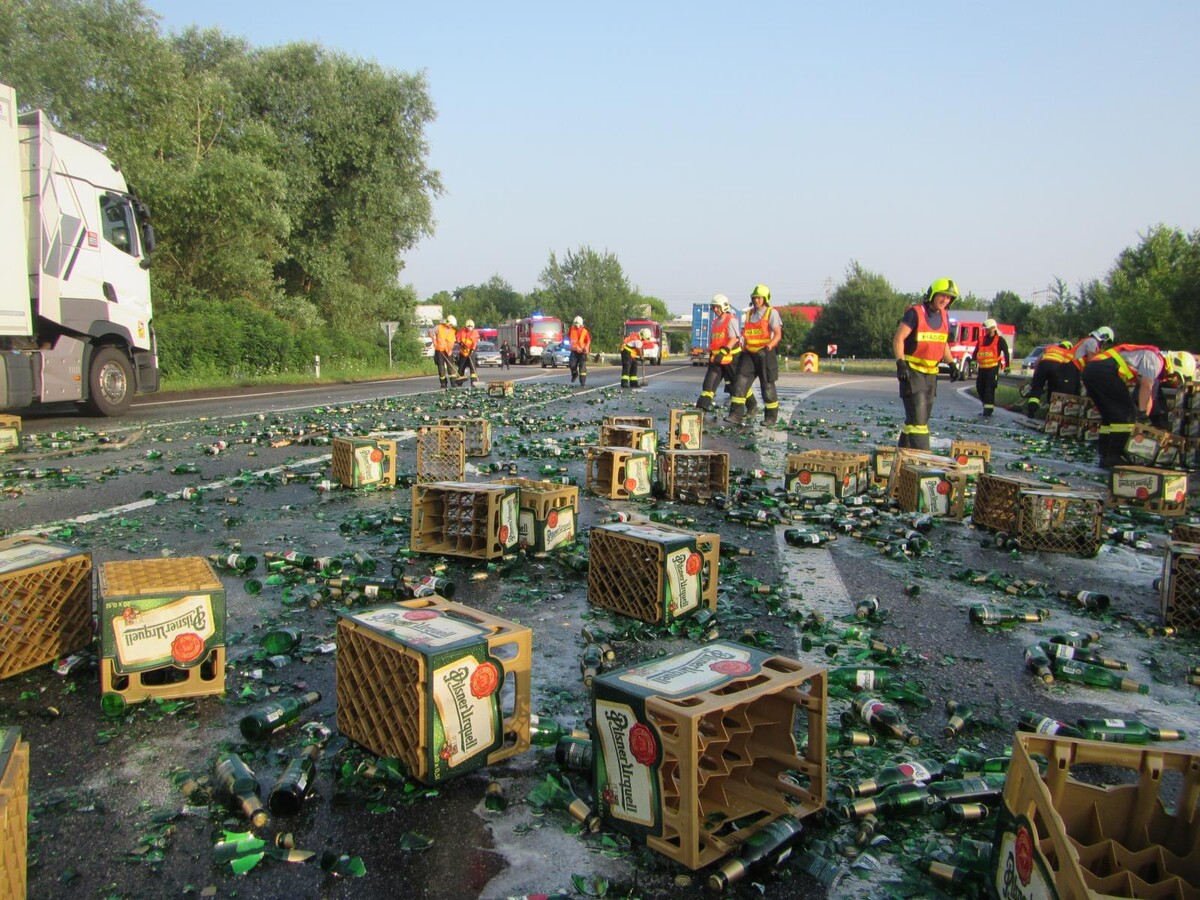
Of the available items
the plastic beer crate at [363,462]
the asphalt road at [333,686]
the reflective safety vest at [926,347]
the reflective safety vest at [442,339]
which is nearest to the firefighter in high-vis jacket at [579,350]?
the reflective safety vest at [442,339]

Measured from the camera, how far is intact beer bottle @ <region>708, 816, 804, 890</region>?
8.25ft

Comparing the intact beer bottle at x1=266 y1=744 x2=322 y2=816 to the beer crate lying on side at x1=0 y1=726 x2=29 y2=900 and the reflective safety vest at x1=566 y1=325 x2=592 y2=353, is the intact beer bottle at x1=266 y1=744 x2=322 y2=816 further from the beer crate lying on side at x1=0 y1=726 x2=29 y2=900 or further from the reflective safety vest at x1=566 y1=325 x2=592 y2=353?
the reflective safety vest at x1=566 y1=325 x2=592 y2=353

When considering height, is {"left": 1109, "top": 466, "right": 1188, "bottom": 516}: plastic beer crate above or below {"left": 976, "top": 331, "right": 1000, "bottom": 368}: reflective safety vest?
below

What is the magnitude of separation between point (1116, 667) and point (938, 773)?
68.1 inches

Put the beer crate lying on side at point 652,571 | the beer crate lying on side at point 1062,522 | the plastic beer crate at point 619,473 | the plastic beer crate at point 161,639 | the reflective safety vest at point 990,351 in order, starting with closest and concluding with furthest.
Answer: the plastic beer crate at point 161,639, the beer crate lying on side at point 652,571, the beer crate lying on side at point 1062,522, the plastic beer crate at point 619,473, the reflective safety vest at point 990,351

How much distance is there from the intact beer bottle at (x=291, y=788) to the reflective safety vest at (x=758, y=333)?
1352 centimetres

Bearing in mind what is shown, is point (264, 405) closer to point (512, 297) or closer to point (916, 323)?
point (916, 323)

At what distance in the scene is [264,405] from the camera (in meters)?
18.0

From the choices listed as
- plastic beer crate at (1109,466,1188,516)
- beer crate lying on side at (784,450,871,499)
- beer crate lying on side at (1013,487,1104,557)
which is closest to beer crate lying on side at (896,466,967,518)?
beer crate lying on side at (784,450,871,499)

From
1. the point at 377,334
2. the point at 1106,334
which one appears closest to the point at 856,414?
the point at 1106,334

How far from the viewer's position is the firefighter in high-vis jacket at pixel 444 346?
2336cm

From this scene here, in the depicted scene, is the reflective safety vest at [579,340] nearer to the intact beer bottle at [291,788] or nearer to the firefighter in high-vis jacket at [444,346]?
A: the firefighter in high-vis jacket at [444,346]

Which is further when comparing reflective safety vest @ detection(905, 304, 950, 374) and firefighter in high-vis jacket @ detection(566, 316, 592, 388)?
firefighter in high-vis jacket @ detection(566, 316, 592, 388)

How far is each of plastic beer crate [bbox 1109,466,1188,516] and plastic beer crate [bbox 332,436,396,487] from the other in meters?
7.51
